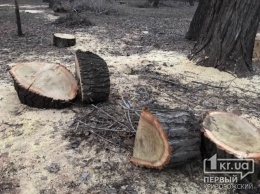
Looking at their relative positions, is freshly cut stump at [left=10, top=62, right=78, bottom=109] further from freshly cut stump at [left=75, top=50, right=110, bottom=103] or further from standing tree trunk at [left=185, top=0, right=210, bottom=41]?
standing tree trunk at [left=185, top=0, right=210, bottom=41]

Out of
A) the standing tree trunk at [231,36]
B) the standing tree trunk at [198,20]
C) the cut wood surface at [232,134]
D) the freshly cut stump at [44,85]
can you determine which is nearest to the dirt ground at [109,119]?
the freshly cut stump at [44,85]

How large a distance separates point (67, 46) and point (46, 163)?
4747 mm

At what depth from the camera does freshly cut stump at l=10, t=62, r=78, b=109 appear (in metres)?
3.98

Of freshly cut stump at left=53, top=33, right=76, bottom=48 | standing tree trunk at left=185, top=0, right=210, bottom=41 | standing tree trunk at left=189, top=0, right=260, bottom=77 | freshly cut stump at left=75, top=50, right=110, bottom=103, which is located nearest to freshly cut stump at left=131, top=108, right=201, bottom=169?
freshly cut stump at left=75, top=50, right=110, bottom=103

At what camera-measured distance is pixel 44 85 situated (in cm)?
407

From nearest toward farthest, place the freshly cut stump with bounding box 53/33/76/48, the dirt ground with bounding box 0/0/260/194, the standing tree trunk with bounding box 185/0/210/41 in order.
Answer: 1. the dirt ground with bounding box 0/0/260/194
2. the freshly cut stump with bounding box 53/33/76/48
3. the standing tree trunk with bounding box 185/0/210/41

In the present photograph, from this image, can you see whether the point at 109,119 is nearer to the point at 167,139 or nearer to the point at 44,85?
the point at 44,85

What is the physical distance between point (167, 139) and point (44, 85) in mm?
2063

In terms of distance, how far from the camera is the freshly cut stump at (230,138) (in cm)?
275

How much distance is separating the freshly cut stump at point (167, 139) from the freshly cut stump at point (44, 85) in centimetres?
147

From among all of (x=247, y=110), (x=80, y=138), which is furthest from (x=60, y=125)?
(x=247, y=110)

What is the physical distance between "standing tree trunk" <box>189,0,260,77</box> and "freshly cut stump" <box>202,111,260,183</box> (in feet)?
8.79

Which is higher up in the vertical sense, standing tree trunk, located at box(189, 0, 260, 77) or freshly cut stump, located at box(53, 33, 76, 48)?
standing tree trunk, located at box(189, 0, 260, 77)

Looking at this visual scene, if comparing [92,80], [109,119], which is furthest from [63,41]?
[109,119]
